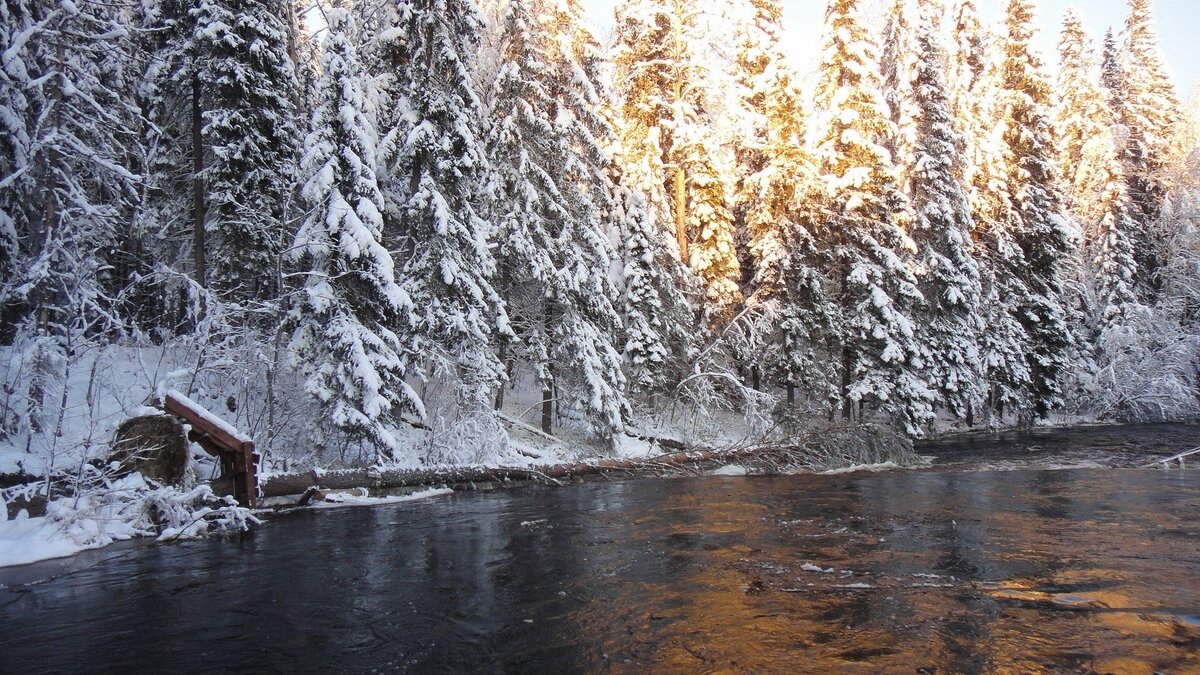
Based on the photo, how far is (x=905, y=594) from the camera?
21.9ft

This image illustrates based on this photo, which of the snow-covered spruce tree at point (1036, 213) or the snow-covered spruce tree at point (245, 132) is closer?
the snow-covered spruce tree at point (245, 132)

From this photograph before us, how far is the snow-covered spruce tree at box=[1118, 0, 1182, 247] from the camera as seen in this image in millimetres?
35594

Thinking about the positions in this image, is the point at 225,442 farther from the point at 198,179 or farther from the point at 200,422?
the point at 198,179

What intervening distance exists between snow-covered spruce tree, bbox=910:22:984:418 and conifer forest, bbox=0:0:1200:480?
156 millimetres

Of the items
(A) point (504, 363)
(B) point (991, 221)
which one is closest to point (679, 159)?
(A) point (504, 363)

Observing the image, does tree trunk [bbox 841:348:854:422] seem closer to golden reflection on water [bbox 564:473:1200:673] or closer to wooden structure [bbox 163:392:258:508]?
golden reflection on water [bbox 564:473:1200:673]

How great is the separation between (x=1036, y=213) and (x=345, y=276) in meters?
31.6

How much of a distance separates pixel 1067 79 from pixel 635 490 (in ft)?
131

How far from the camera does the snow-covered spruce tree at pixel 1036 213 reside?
32.7 m

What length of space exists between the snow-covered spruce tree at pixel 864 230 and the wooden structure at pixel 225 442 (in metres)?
20.3

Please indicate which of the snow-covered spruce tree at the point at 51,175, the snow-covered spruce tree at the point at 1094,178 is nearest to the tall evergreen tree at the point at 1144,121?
the snow-covered spruce tree at the point at 1094,178

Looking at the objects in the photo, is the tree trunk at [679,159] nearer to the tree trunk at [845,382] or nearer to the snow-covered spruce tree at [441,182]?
the tree trunk at [845,382]

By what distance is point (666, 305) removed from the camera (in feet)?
88.3

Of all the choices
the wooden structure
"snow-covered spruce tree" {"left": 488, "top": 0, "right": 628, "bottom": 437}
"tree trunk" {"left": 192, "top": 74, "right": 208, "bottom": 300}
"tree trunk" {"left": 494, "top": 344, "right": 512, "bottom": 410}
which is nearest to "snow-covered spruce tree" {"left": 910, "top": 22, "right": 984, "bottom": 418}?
"snow-covered spruce tree" {"left": 488, "top": 0, "right": 628, "bottom": 437}
